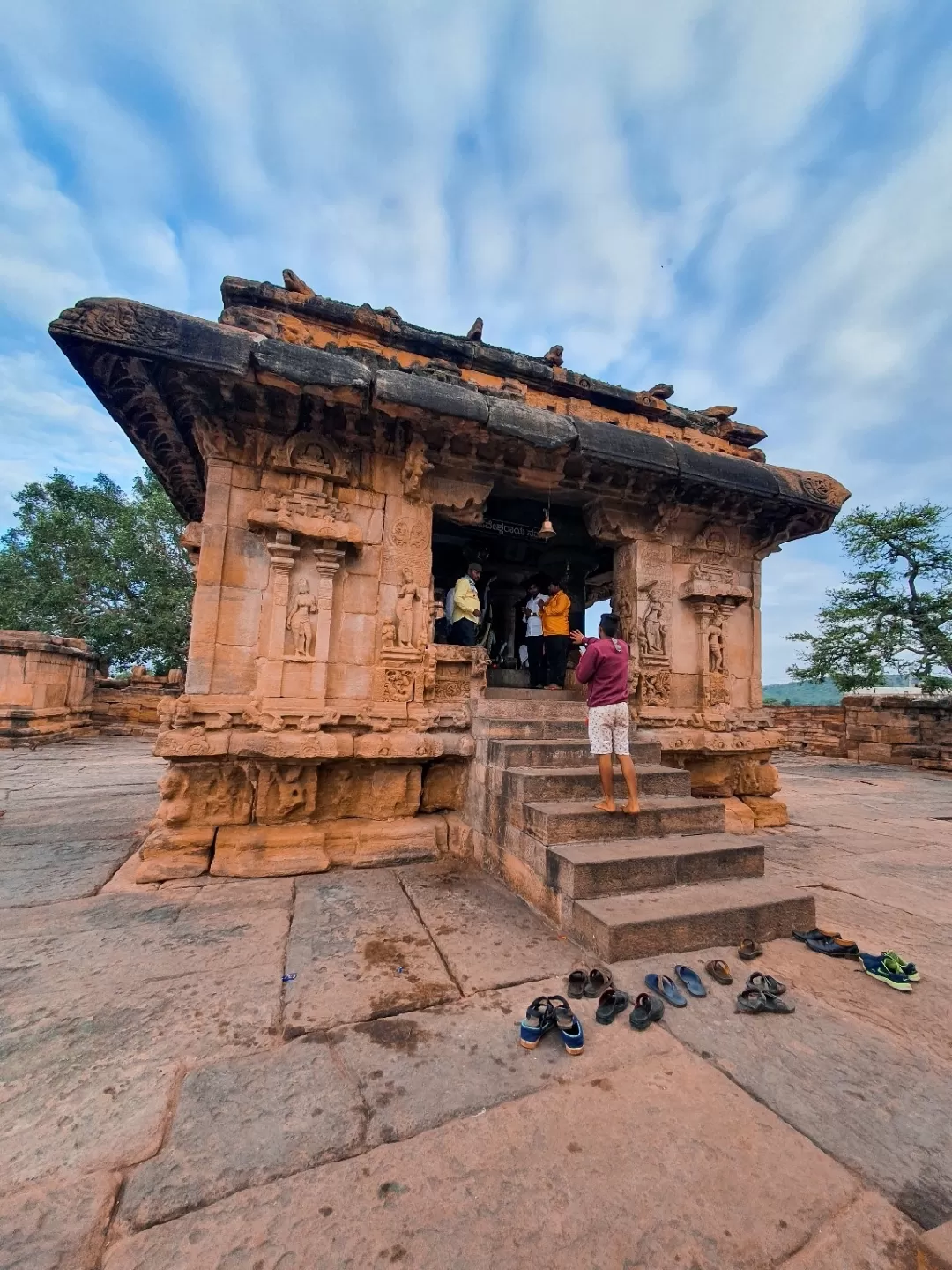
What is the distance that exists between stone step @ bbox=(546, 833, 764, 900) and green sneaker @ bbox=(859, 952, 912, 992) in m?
0.77

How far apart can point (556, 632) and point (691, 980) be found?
4.27 metres

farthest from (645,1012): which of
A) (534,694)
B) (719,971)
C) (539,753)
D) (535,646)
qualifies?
(535,646)

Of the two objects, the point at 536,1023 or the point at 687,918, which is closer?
the point at 536,1023

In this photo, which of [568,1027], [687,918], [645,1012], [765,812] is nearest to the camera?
[568,1027]

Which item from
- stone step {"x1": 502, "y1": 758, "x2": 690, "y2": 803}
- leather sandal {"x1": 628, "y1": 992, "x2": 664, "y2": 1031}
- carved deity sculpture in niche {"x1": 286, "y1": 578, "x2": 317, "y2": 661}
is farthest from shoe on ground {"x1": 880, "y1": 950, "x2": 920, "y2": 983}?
carved deity sculpture in niche {"x1": 286, "y1": 578, "x2": 317, "y2": 661}

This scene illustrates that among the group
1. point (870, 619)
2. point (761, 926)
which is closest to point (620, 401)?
point (761, 926)

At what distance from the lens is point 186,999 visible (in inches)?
96.8

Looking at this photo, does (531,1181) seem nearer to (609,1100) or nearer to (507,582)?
(609,1100)

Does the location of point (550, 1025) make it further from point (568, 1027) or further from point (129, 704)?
point (129, 704)

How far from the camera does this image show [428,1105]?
5.96 ft

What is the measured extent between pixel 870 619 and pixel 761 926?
17332 mm

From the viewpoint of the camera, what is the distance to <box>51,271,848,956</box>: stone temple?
371cm

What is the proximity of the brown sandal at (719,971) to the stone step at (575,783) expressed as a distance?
1.50 m

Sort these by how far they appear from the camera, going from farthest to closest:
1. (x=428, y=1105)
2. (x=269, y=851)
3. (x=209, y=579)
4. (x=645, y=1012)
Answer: (x=209, y=579) → (x=269, y=851) → (x=645, y=1012) → (x=428, y=1105)
